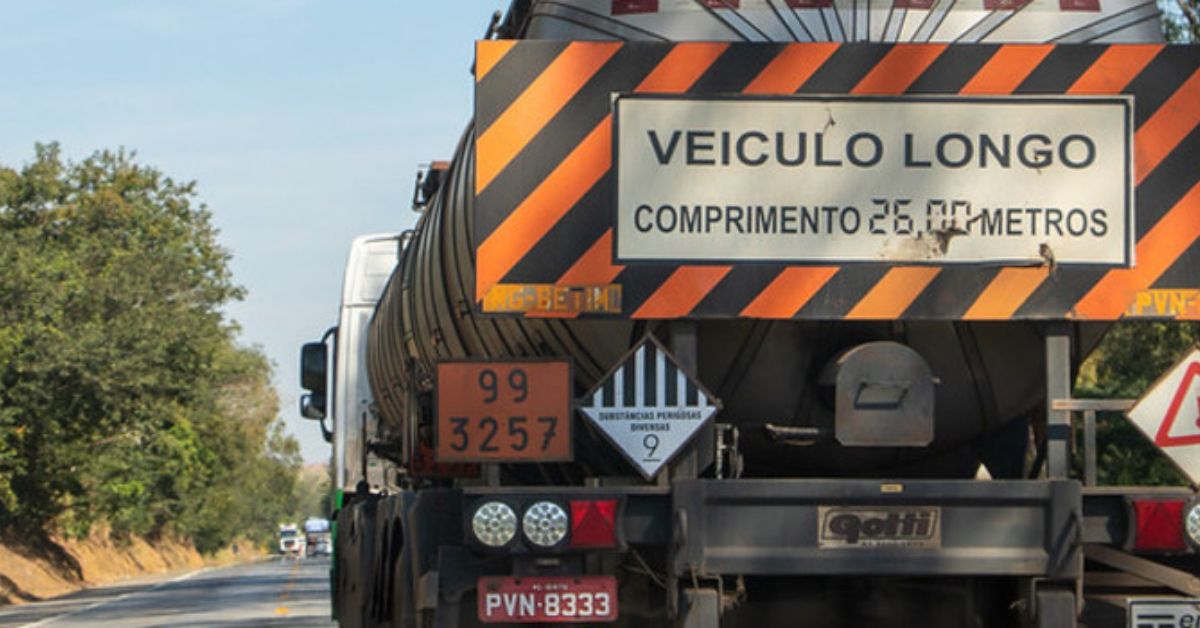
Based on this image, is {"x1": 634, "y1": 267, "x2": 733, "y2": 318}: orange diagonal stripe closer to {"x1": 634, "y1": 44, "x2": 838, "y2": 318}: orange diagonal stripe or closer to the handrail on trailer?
{"x1": 634, "y1": 44, "x2": 838, "y2": 318}: orange diagonal stripe

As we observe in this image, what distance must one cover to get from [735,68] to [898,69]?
53cm

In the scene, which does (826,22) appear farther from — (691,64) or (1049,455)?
(1049,455)

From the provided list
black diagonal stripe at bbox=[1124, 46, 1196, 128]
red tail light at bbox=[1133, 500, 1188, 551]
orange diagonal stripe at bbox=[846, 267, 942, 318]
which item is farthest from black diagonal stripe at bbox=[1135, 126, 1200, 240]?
red tail light at bbox=[1133, 500, 1188, 551]

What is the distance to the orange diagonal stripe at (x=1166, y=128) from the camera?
698 cm

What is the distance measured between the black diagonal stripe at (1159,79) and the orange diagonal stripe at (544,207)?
1.73 m

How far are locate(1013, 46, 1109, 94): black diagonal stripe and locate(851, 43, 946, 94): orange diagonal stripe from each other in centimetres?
31

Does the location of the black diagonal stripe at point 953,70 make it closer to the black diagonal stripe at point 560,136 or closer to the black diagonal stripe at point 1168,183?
the black diagonal stripe at point 1168,183

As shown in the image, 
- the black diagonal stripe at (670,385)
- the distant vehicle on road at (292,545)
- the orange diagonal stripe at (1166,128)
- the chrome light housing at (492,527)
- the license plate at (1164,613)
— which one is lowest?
the distant vehicle on road at (292,545)

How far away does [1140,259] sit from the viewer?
694cm

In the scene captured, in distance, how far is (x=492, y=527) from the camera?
6.72 m

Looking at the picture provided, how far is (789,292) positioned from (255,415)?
273 feet

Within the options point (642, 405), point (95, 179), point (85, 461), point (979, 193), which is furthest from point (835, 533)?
point (95, 179)

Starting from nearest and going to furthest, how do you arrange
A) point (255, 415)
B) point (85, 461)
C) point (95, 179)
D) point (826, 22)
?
1. point (826, 22)
2. point (85, 461)
3. point (95, 179)
4. point (255, 415)

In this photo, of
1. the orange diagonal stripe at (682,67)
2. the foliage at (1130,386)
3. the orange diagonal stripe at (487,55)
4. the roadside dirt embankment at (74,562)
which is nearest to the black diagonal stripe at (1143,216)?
the orange diagonal stripe at (682,67)
